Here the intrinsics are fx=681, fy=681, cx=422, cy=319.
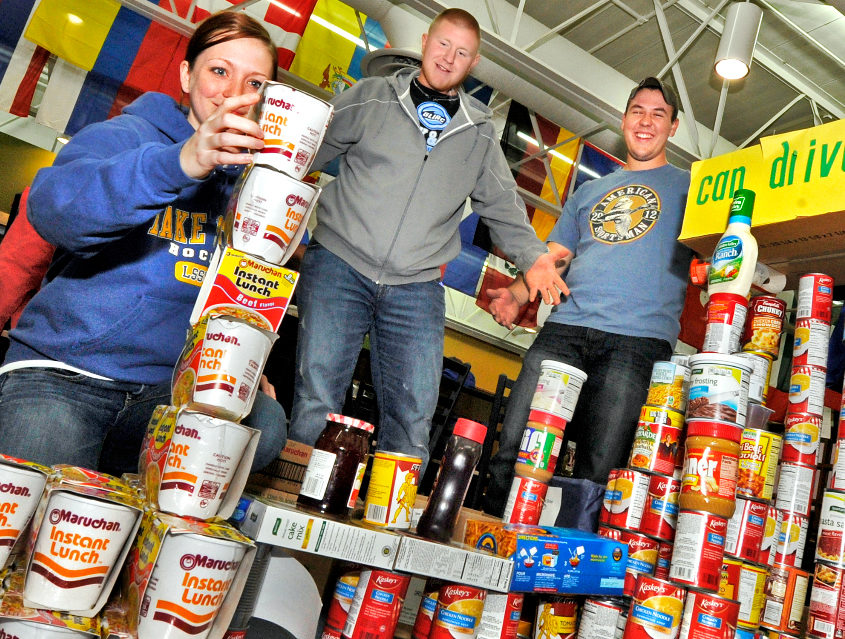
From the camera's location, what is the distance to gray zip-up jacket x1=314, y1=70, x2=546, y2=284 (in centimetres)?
189

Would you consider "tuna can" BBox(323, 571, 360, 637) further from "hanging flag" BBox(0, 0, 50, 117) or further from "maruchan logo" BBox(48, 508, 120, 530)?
Answer: "hanging flag" BBox(0, 0, 50, 117)

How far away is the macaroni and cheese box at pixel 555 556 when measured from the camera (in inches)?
55.6

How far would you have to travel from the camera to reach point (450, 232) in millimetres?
2027

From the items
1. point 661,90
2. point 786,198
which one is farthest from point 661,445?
point 661,90

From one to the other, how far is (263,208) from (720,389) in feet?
3.90

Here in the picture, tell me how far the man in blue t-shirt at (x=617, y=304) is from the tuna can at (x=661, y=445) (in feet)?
0.63

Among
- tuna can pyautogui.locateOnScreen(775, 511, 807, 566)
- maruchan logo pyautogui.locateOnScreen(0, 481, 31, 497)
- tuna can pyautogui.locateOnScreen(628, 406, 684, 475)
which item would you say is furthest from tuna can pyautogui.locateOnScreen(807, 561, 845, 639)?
maruchan logo pyautogui.locateOnScreen(0, 481, 31, 497)

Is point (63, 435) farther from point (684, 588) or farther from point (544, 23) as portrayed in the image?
point (544, 23)

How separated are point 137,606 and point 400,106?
1.53m

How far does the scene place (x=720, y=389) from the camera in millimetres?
1689

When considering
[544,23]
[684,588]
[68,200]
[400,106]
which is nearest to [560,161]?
[544,23]

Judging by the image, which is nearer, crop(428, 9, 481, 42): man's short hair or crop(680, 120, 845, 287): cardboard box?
crop(680, 120, 845, 287): cardboard box

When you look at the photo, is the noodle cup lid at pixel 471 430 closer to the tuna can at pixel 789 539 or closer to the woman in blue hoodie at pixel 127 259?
the woman in blue hoodie at pixel 127 259

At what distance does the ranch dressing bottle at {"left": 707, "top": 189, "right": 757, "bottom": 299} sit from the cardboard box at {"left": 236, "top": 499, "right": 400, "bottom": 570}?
1179mm
